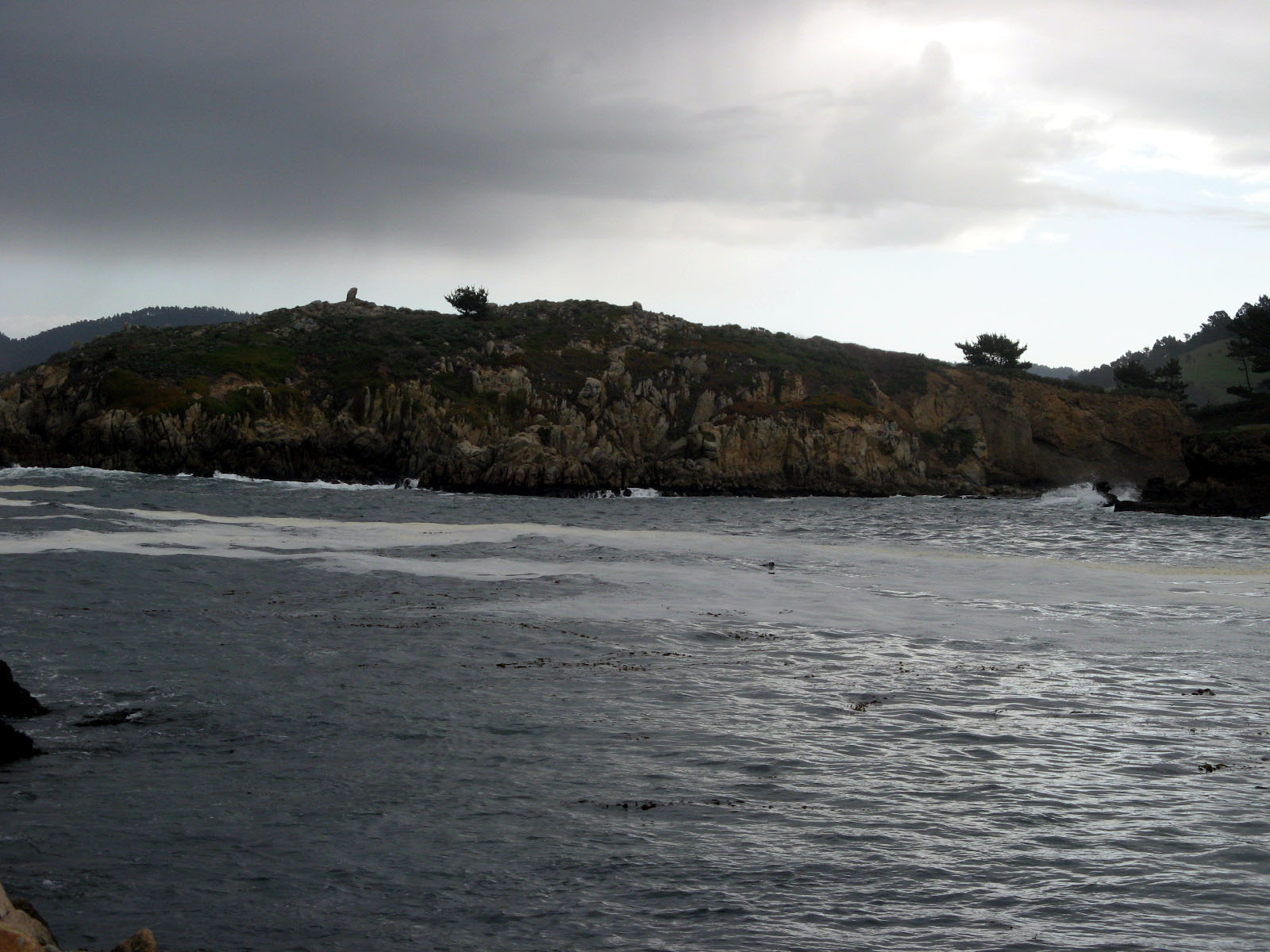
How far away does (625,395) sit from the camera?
292ft

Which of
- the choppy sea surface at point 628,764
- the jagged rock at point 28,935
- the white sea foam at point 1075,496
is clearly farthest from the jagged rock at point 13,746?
the white sea foam at point 1075,496

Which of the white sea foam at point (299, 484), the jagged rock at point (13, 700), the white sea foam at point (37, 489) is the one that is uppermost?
the white sea foam at point (299, 484)

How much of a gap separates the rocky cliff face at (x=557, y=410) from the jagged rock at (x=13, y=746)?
60088mm

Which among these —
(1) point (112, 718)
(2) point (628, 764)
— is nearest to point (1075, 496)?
(2) point (628, 764)

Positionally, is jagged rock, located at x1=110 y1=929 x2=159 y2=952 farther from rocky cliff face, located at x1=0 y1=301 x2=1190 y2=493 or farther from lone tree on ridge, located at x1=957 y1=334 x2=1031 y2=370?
lone tree on ridge, located at x1=957 y1=334 x2=1031 y2=370

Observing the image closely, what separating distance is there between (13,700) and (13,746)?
1.66 m

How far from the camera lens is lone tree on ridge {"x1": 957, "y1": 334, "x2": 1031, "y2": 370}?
117m

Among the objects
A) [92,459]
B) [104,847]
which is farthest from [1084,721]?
[92,459]

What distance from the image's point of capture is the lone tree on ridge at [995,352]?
384 ft

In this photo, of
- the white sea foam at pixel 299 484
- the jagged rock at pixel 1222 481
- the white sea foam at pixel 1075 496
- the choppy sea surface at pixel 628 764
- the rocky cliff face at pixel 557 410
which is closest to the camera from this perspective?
the choppy sea surface at pixel 628 764

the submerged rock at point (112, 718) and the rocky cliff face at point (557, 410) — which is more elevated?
the rocky cliff face at point (557, 410)

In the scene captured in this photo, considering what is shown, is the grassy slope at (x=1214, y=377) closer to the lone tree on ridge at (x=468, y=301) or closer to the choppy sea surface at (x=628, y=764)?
the lone tree on ridge at (x=468, y=301)

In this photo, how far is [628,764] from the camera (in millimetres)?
10320

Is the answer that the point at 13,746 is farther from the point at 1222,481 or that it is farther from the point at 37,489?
the point at 1222,481
